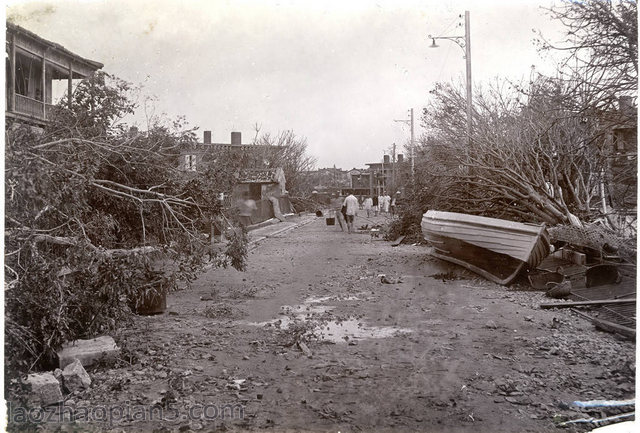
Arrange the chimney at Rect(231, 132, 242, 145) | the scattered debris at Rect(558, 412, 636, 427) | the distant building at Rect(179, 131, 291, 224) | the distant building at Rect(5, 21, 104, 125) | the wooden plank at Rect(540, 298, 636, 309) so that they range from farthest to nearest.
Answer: the chimney at Rect(231, 132, 242, 145) → the distant building at Rect(5, 21, 104, 125) → the distant building at Rect(179, 131, 291, 224) → the wooden plank at Rect(540, 298, 636, 309) → the scattered debris at Rect(558, 412, 636, 427)

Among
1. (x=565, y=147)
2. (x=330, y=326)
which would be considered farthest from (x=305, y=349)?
(x=565, y=147)

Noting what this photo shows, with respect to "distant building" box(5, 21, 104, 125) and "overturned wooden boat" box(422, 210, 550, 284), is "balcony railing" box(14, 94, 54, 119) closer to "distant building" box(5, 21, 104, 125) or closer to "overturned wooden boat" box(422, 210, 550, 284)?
"distant building" box(5, 21, 104, 125)

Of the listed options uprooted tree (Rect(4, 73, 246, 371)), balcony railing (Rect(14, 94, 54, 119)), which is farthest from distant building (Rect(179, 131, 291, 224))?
balcony railing (Rect(14, 94, 54, 119))

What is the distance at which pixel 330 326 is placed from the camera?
23.3ft

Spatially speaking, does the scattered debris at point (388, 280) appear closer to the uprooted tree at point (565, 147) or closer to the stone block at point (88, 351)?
the uprooted tree at point (565, 147)

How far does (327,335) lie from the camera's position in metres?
6.64

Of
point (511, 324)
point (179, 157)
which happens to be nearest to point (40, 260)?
point (179, 157)

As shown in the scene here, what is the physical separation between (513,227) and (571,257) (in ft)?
7.16

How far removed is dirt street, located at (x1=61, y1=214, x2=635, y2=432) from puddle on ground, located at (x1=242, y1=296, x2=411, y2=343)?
1 centimetres

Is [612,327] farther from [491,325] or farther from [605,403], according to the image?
[605,403]

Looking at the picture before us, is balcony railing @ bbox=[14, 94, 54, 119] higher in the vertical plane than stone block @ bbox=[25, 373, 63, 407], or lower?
higher

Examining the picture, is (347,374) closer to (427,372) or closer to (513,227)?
(427,372)

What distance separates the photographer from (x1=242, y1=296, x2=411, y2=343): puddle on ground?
661 centimetres

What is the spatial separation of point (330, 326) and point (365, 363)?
65.6 inches
